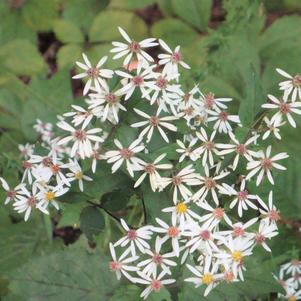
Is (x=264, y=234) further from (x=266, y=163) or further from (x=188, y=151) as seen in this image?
(x=188, y=151)

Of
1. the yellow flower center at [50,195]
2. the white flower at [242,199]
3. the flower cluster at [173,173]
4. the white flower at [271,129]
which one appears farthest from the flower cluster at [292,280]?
the yellow flower center at [50,195]

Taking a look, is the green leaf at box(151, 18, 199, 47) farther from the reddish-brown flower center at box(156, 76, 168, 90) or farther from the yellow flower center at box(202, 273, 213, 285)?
the yellow flower center at box(202, 273, 213, 285)

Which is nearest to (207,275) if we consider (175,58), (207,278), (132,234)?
(207,278)

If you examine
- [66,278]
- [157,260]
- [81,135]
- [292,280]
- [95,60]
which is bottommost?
[292,280]

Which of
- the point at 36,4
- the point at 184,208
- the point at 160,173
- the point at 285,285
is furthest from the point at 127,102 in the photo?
the point at 36,4

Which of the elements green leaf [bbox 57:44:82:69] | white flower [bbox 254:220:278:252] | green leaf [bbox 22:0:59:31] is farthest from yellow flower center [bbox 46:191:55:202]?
green leaf [bbox 22:0:59:31]

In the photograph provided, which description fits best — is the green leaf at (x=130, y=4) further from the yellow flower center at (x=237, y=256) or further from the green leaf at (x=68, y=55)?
the yellow flower center at (x=237, y=256)
